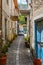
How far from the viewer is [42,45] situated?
37.7 ft

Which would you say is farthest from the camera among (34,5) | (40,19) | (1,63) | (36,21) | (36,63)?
(34,5)

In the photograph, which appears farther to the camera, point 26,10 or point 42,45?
point 26,10

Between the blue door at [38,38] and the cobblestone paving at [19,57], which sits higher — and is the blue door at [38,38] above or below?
above

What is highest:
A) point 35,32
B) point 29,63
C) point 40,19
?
point 40,19

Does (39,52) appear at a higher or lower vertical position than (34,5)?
lower

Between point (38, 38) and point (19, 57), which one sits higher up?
point (38, 38)

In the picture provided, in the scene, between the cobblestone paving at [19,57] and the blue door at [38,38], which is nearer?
the blue door at [38,38]

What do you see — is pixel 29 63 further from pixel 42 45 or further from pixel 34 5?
pixel 34 5

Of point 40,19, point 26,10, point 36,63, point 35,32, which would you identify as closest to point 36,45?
point 35,32

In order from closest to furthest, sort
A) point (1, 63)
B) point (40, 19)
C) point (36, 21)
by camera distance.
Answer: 1. point (1, 63)
2. point (40, 19)
3. point (36, 21)

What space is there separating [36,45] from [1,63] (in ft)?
9.07

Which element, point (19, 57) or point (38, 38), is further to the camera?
point (19, 57)

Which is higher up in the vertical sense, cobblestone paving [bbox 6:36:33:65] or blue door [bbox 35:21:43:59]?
blue door [bbox 35:21:43:59]

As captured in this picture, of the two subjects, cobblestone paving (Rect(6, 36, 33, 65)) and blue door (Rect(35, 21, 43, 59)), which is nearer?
blue door (Rect(35, 21, 43, 59))
